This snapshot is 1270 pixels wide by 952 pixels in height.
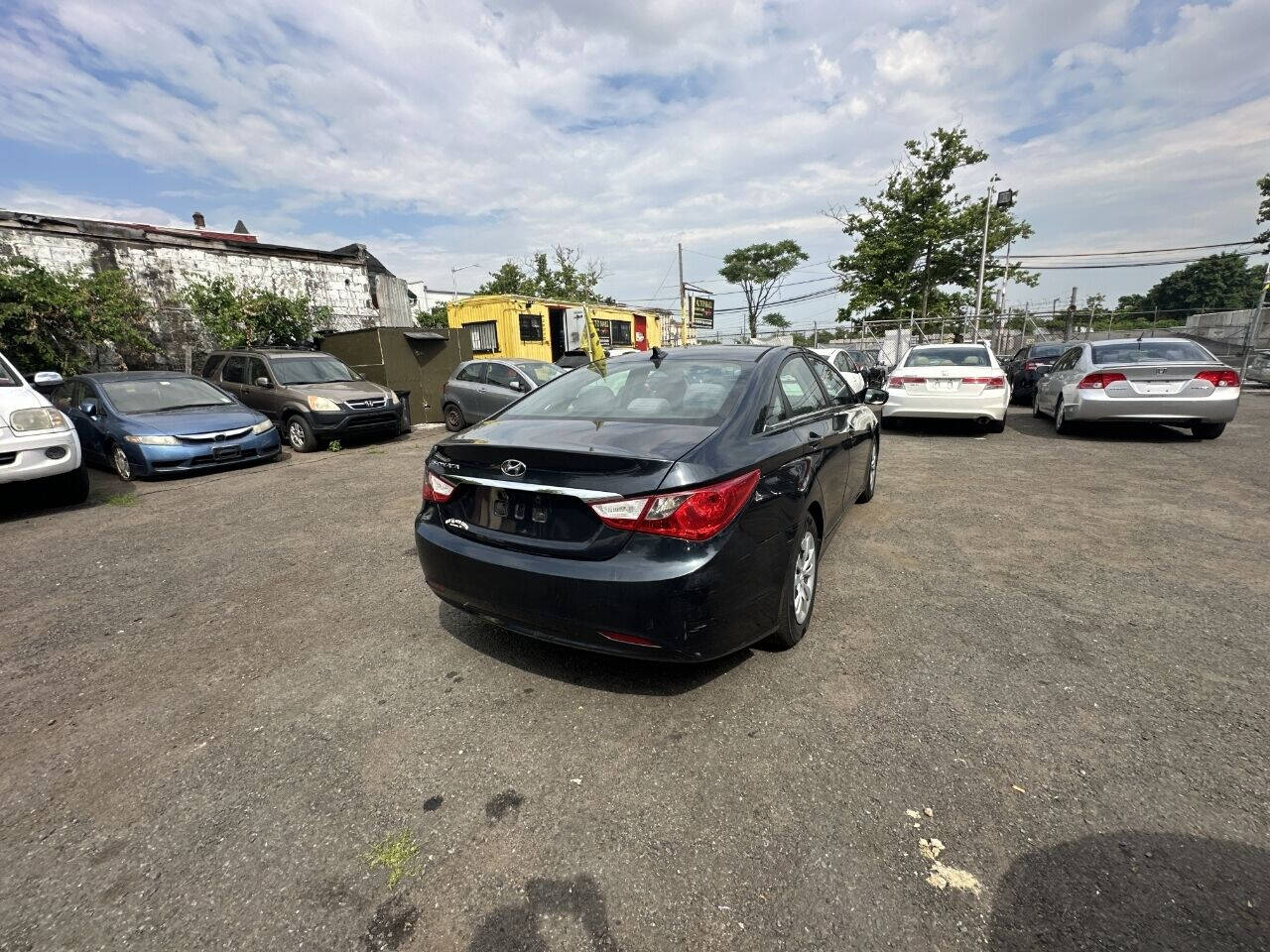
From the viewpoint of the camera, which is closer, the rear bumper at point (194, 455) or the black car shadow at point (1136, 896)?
the black car shadow at point (1136, 896)

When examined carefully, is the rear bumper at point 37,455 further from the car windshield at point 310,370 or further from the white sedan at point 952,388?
the white sedan at point 952,388

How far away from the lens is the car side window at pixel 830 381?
397 cm

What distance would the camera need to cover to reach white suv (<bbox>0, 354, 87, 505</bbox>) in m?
5.08

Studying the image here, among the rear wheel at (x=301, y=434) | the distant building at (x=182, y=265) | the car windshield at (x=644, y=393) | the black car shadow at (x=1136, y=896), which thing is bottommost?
the black car shadow at (x=1136, y=896)

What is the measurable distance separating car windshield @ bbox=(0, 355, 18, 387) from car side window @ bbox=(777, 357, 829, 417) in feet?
24.2

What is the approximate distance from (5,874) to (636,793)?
75.8 inches

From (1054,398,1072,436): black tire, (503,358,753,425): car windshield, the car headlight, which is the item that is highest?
(503,358,753,425): car windshield

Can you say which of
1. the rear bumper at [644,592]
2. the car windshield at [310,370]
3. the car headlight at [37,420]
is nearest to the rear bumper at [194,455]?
the car headlight at [37,420]

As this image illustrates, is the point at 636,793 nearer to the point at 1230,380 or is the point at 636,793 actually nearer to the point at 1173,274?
the point at 1230,380

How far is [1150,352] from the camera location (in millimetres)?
7750

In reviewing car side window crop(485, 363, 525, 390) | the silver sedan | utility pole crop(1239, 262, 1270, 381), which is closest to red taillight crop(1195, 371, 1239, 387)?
the silver sedan

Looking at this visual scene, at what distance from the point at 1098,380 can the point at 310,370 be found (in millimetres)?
11812

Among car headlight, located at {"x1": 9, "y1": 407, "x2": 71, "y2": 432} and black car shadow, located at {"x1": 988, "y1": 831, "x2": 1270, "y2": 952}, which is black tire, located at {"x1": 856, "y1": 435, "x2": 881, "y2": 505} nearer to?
black car shadow, located at {"x1": 988, "y1": 831, "x2": 1270, "y2": 952}

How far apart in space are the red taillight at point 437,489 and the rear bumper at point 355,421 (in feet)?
23.2
